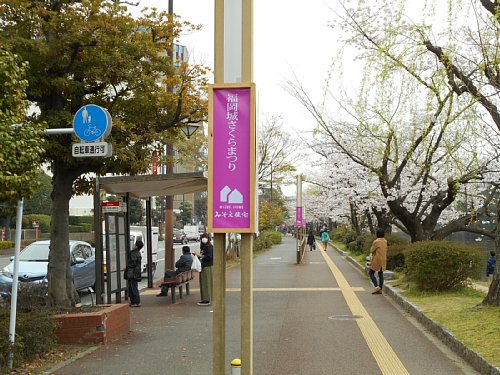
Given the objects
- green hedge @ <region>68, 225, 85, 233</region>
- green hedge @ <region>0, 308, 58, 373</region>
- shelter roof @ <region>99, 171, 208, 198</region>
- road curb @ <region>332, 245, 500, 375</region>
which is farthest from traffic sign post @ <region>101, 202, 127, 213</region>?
green hedge @ <region>68, 225, 85, 233</region>

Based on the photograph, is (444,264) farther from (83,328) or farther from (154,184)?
(83,328)

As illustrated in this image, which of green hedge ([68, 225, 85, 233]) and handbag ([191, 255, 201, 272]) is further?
green hedge ([68, 225, 85, 233])

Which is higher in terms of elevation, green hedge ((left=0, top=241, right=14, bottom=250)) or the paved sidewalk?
green hedge ((left=0, top=241, right=14, bottom=250))


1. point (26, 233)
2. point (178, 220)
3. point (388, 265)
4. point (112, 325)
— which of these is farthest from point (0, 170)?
point (178, 220)

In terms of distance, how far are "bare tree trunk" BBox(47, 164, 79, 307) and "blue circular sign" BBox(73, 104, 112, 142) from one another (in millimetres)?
3520

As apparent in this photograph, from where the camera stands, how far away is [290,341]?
9.72m

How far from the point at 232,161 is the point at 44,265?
12.6 metres

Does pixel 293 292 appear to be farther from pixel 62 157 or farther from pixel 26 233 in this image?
pixel 26 233

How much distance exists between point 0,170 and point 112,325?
421 cm

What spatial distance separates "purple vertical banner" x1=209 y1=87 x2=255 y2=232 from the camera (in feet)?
16.8

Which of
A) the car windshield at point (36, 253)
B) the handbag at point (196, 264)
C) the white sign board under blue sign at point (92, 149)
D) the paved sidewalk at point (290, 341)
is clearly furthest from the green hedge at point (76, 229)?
→ the white sign board under blue sign at point (92, 149)

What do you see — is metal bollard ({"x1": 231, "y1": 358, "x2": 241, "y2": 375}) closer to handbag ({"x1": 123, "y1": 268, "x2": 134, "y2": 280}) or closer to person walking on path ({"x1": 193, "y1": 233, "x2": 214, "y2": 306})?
person walking on path ({"x1": 193, "y1": 233, "x2": 214, "y2": 306})

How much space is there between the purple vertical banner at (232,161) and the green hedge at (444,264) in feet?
32.2

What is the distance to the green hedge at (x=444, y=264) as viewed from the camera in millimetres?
13914
